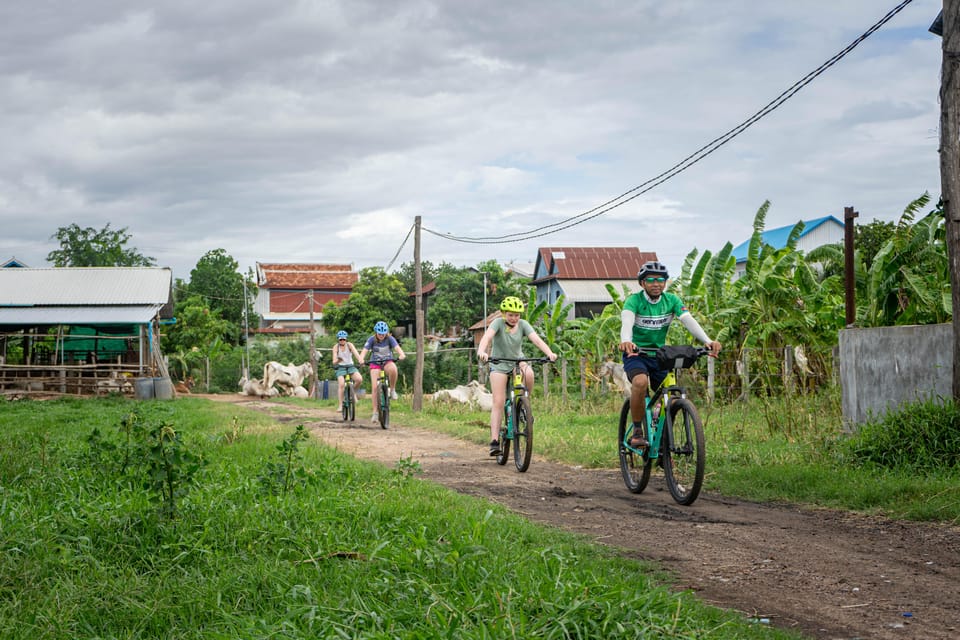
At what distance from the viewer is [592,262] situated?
55875 mm

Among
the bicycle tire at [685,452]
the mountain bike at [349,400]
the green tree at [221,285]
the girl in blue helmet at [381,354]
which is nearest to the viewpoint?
the bicycle tire at [685,452]

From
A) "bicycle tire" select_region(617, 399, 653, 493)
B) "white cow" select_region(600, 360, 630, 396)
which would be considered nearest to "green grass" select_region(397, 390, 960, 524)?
"bicycle tire" select_region(617, 399, 653, 493)

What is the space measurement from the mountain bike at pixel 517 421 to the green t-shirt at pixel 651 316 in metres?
1.84

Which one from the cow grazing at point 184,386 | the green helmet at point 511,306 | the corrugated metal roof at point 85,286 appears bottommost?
the cow grazing at point 184,386

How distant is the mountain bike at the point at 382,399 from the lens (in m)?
14.8

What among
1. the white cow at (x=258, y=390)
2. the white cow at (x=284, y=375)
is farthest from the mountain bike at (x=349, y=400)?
the white cow at (x=284, y=375)

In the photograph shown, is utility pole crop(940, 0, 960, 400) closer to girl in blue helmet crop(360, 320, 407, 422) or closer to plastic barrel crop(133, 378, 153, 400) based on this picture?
girl in blue helmet crop(360, 320, 407, 422)

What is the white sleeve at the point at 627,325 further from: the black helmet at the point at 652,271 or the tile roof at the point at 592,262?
the tile roof at the point at 592,262

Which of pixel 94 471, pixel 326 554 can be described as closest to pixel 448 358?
pixel 94 471

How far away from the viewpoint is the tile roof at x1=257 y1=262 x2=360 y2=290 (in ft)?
231

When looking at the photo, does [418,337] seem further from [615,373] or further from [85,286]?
[85,286]

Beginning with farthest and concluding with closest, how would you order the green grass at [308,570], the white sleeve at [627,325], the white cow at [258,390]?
1. the white cow at [258,390]
2. the white sleeve at [627,325]
3. the green grass at [308,570]

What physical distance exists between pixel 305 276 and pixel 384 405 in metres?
58.6

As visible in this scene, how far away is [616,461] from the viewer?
Answer: 963 centimetres
